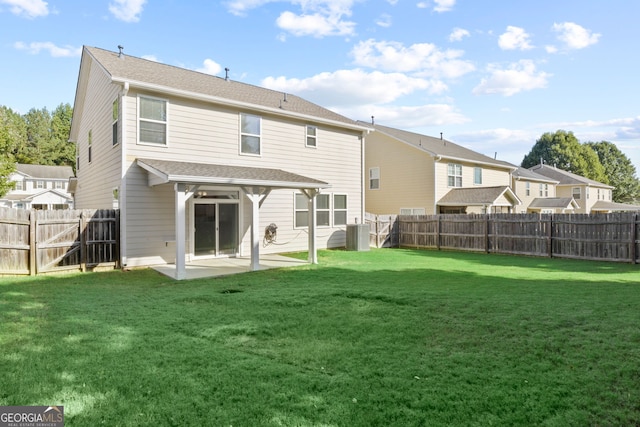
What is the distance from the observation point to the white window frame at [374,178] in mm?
23025

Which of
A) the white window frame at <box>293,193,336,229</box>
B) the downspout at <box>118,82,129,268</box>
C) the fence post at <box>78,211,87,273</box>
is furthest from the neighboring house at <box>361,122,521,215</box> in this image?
the fence post at <box>78,211,87,273</box>

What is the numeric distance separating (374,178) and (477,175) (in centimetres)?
664

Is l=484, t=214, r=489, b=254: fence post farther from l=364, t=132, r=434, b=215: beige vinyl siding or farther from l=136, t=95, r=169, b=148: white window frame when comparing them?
l=136, t=95, r=169, b=148: white window frame

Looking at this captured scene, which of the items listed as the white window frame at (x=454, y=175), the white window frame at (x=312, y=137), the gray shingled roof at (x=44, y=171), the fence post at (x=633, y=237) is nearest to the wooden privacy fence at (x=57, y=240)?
the white window frame at (x=312, y=137)

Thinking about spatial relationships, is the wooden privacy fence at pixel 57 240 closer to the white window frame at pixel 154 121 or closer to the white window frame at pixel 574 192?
the white window frame at pixel 154 121

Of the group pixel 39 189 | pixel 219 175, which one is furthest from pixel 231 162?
pixel 39 189

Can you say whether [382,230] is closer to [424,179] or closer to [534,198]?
[424,179]

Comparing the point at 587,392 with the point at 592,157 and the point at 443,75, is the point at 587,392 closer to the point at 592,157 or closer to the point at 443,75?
the point at 443,75

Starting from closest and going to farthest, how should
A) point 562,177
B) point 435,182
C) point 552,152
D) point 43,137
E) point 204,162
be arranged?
point 204,162 → point 435,182 → point 562,177 → point 552,152 → point 43,137

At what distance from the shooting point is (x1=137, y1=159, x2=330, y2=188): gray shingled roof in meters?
9.19

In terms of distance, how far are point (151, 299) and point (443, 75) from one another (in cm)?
1515

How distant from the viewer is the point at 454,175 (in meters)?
21.8

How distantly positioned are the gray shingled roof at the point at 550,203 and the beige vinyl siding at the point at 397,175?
14.0 m

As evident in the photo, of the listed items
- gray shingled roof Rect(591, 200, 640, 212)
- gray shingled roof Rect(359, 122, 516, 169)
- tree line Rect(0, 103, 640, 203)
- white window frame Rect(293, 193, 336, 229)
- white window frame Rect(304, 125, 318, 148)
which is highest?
tree line Rect(0, 103, 640, 203)
